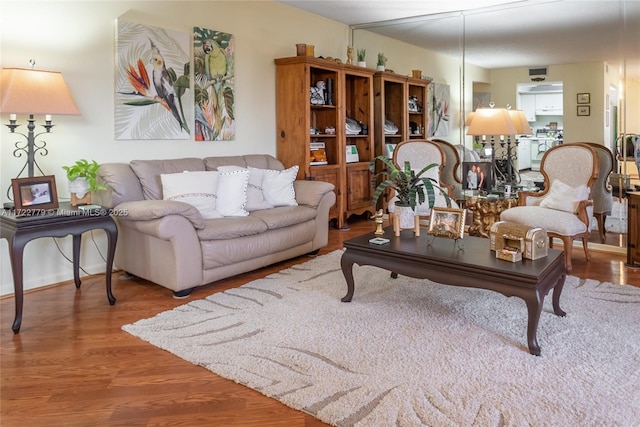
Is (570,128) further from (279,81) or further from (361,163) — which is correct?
(279,81)

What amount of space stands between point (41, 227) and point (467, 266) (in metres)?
2.41

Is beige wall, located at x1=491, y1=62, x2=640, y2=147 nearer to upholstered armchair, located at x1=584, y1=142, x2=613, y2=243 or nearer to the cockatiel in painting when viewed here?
upholstered armchair, located at x1=584, y1=142, x2=613, y2=243

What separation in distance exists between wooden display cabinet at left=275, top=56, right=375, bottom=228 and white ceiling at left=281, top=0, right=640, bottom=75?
28.7 inches

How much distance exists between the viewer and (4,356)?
2527 millimetres

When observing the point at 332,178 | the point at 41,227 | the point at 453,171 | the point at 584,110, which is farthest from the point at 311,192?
the point at 584,110

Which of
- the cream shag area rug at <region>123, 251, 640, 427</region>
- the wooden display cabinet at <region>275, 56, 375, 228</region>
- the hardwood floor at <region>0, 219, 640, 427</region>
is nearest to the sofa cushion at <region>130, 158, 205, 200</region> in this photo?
the hardwood floor at <region>0, 219, 640, 427</region>

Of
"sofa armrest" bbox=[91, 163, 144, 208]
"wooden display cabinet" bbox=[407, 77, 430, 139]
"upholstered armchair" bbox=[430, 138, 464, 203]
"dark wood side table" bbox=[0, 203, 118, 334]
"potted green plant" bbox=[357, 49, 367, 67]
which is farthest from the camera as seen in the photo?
"wooden display cabinet" bbox=[407, 77, 430, 139]

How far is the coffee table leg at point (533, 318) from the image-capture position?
2.39 meters

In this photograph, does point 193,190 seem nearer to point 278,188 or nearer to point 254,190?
point 254,190

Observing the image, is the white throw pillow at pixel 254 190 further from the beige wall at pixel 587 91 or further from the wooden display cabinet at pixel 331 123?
the beige wall at pixel 587 91

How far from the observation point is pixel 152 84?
4242mm

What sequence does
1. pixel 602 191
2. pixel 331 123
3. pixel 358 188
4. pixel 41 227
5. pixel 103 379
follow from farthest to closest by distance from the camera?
pixel 358 188 < pixel 331 123 < pixel 602 191 < pixel 41 227 < pixel 103 379

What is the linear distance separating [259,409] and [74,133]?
9.07 feet

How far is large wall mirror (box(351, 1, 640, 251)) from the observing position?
460cm
